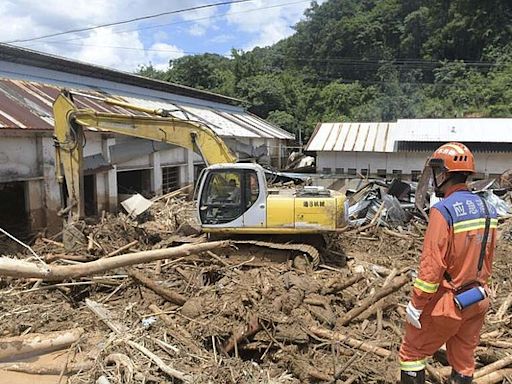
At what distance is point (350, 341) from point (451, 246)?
84.0 inches

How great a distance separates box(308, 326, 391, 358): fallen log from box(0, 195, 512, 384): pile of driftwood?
0.01 meters

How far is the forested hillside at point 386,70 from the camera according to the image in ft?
124

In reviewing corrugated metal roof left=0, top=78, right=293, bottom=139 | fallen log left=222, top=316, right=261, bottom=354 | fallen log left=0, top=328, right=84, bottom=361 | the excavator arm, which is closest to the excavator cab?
the excavator arm

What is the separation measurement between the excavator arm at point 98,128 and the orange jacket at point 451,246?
238 inches

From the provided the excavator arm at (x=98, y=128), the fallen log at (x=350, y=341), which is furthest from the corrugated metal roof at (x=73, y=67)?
the fallen log at (x=350, y=341)

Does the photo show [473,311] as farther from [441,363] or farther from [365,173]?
[365,173]

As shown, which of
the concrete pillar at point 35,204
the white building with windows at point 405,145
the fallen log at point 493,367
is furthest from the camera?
the white building with windows at point 405,145

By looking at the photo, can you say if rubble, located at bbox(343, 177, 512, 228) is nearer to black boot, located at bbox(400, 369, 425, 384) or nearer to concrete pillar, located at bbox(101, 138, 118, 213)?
concrete pillar, located at bbox(101, 138, 118, 213)

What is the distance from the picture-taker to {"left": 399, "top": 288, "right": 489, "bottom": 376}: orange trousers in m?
3.69

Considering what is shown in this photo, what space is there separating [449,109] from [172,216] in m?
30.6

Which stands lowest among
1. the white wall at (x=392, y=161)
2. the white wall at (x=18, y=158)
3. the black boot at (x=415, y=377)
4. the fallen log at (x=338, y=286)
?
the fallen log at (x=338, y=286)

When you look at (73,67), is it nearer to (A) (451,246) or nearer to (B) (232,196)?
(B) (232,196)

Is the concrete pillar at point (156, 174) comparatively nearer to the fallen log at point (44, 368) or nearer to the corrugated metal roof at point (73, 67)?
the corrugated metal roof at point (73, 67)


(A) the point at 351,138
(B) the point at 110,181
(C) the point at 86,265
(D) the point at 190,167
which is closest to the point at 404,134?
(A) the point at 351,138
